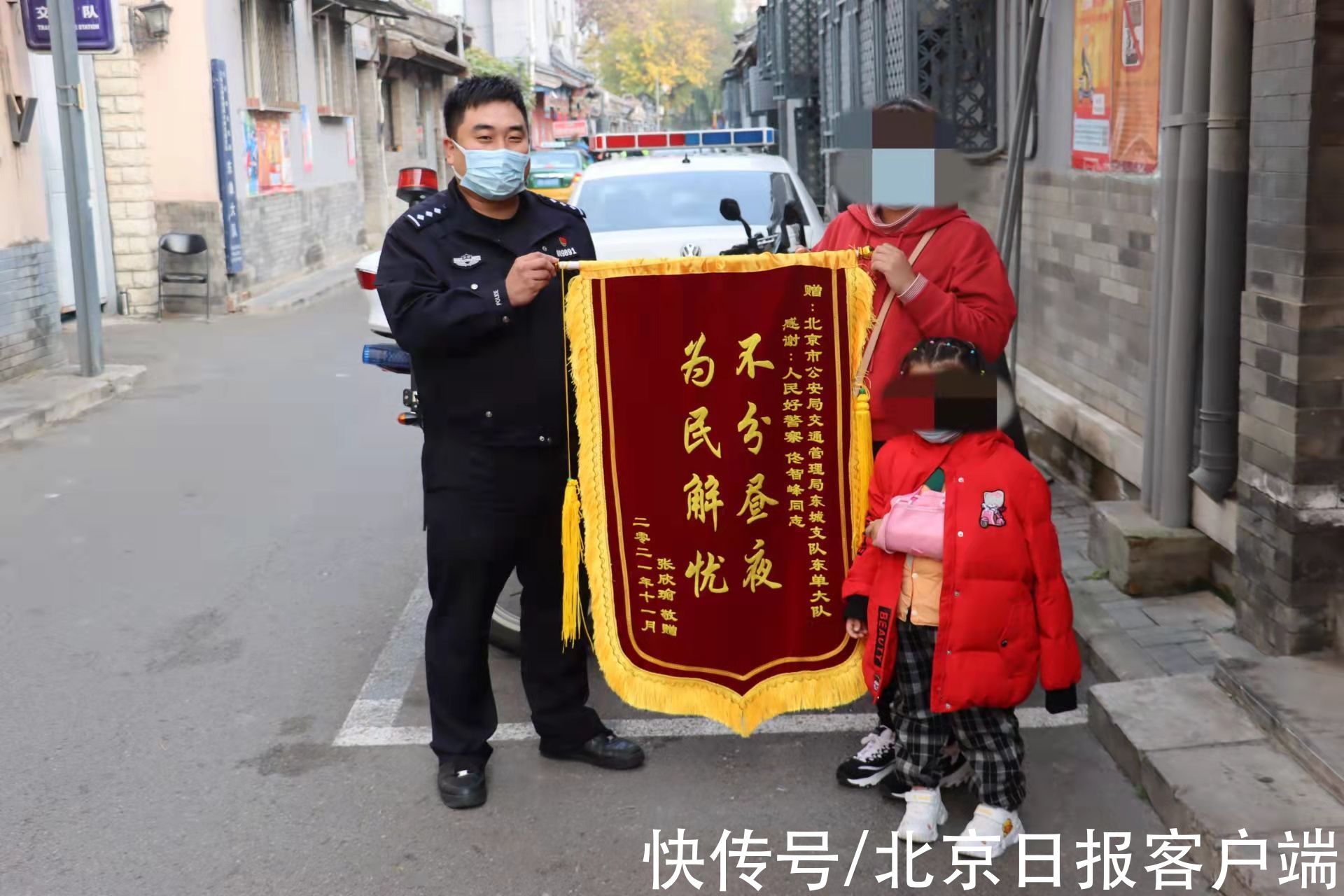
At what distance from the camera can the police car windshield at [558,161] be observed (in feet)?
104

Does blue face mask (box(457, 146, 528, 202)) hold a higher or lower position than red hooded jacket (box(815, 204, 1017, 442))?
higher

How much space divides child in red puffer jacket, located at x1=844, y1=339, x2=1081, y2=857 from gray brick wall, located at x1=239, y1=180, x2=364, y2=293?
1584 centimetres

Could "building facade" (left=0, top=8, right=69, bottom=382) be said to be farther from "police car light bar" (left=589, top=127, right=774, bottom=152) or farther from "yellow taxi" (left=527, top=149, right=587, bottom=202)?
"yellow taxi" (left=527, top=149, right=587, bottom=202)

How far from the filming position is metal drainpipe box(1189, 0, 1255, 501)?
5.06m

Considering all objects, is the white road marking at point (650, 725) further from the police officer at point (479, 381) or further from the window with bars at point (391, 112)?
the window with bars at point (391, 112)

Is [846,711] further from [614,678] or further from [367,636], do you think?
[367,636]

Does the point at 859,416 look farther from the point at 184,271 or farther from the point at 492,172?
the point at 184,271

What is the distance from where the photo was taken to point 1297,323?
4.39m

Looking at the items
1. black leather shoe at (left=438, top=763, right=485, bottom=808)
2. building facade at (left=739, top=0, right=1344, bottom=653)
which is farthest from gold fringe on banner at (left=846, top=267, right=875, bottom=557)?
black leather shoe at (left=438, top=763, right=485, bottom=808)

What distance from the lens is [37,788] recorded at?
436cm

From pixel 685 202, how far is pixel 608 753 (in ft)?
17.1

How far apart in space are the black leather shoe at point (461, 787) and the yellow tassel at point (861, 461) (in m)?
1.24

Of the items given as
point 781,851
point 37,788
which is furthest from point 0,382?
point 781,851

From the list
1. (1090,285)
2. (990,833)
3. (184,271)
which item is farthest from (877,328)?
(184,271)
